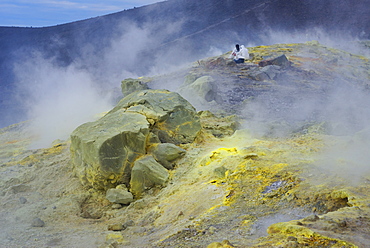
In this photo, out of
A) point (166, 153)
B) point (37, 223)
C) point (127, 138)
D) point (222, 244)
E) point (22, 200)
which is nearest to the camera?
point (222, 244)

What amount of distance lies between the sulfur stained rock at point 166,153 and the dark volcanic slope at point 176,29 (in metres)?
15.7

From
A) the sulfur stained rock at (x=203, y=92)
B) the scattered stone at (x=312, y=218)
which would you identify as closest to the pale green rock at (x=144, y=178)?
the scattered stone at (x=312, y=218)

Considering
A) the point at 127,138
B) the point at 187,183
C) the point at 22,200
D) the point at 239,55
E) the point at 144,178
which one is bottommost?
the point at 187,183

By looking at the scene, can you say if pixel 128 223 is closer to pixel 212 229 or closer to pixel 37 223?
pixel 37 223

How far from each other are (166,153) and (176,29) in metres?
23.4

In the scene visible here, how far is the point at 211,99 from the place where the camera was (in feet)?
28.7

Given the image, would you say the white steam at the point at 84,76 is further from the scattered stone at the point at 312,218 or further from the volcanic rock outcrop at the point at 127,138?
the scattered stone at the point at 312,218

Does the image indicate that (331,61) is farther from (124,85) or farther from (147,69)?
(147,69)

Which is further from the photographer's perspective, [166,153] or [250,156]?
[166,153]

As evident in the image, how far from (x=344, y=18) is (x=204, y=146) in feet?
78.1

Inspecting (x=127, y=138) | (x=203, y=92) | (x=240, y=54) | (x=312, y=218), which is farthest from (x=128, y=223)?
(x=240, y=54)

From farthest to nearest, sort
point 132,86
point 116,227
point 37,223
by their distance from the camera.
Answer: point 132,86 < point 37,223 < point 116,227

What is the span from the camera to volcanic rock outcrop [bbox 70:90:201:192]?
14.2 ft

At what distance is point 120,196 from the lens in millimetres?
4172
